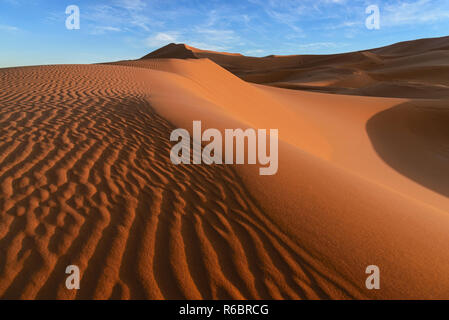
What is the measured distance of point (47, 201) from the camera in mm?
2971

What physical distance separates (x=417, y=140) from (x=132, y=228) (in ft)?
40.4

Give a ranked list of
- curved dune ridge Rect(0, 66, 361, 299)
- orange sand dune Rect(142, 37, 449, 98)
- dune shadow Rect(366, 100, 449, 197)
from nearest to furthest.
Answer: curved dune ridge Rect(0, 66, 361, 299), dune shadow Rect(366, 100, 449, 197), orange sand dune Rect(142, 37, 449, 98)

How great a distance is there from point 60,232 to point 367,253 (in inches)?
110

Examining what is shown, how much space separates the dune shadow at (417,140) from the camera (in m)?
8.45

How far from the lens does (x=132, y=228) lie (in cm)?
270

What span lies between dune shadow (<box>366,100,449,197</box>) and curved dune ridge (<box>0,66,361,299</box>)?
6.73 meters

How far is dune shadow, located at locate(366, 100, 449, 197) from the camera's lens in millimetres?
8445

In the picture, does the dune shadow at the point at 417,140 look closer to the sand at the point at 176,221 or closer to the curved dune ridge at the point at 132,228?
the sand at the point at 176,221

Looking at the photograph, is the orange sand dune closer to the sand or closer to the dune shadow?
the dune shadow

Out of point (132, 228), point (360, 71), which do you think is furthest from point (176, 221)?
point (360, 71)

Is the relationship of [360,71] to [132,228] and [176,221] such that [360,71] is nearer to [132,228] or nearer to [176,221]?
[176,221]

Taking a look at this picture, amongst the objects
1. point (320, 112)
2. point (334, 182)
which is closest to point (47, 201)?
point (334, 182)

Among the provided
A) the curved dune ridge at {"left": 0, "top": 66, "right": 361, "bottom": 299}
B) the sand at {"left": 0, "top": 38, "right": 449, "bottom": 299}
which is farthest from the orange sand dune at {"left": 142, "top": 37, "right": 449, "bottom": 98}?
the curved dune ridge at {"left": 0, "top": 66, "right": 361, "bottom": 299}

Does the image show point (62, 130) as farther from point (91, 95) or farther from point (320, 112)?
point (320, 112)
